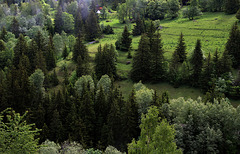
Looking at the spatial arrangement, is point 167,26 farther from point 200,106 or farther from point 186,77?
point 200,106

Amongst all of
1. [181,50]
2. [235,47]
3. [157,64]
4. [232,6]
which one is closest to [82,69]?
[157,64]

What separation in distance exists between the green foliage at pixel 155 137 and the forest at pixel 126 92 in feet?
0.32

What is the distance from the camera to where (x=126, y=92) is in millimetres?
76375

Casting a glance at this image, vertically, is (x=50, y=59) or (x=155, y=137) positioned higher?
(x=155, y=137)

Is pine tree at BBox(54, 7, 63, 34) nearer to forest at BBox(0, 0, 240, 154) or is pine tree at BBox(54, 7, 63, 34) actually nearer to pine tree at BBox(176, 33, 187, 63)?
forest at BBox(0, 0, 240, 154)

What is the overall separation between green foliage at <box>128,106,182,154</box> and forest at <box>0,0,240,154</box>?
99 mm

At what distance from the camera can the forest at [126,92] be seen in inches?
1625

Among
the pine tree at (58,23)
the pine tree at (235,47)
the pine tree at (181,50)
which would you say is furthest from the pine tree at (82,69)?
the pine tree at (58,23)

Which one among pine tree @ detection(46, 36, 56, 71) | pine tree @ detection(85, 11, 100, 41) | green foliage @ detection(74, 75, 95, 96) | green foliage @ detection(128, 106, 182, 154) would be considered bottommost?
green foliage @ detection(74, 75, 95, 96)

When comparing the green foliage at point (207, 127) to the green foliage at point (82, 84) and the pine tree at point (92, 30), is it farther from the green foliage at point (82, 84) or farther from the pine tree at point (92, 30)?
the pine tree at point (92, 30)

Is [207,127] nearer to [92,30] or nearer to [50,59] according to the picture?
[50,59]

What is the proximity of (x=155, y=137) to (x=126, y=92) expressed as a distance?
2065 inches

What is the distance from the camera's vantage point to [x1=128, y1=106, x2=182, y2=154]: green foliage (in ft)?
77.7

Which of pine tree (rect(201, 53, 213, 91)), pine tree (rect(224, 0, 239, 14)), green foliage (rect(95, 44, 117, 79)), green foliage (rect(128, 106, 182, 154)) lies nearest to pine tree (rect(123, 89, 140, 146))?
pine tree (rect(201, 53, 213, 91))
